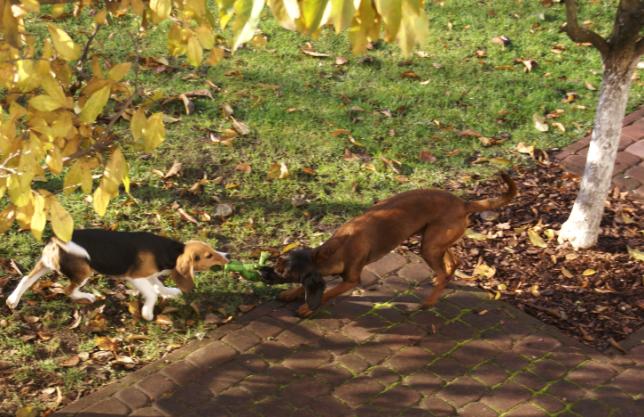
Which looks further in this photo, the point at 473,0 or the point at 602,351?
the point at 473,0

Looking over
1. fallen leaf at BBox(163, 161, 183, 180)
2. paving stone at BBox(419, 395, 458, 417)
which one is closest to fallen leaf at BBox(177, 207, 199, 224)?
fallen leaf at BBox(163, 161, 183, 180)

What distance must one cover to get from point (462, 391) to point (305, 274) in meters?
1.34

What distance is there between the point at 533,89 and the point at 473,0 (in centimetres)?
211

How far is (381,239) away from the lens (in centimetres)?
660

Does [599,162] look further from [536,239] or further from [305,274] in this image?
[305,274]

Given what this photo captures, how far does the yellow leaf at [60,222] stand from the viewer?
4.19 meters

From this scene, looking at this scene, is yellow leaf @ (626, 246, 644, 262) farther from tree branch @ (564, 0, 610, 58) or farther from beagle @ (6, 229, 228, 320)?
beagle @ (6, 229, 228, 320)

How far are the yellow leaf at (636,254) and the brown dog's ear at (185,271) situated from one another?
143 inches

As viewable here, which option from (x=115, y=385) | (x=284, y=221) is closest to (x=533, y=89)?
(x=284, y=221)

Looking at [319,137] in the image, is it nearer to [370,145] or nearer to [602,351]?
[370,145]

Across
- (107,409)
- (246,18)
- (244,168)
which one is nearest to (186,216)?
(244,168)

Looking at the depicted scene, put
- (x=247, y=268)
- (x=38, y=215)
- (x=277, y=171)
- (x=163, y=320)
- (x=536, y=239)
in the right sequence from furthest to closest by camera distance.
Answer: (x=277, y=171), (x=536, y=239), (x=247, y=268), (x=163, y=320), (x=38, y=215)

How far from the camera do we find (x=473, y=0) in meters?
11.5

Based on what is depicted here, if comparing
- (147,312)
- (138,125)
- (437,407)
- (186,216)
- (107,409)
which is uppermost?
(138,125)
